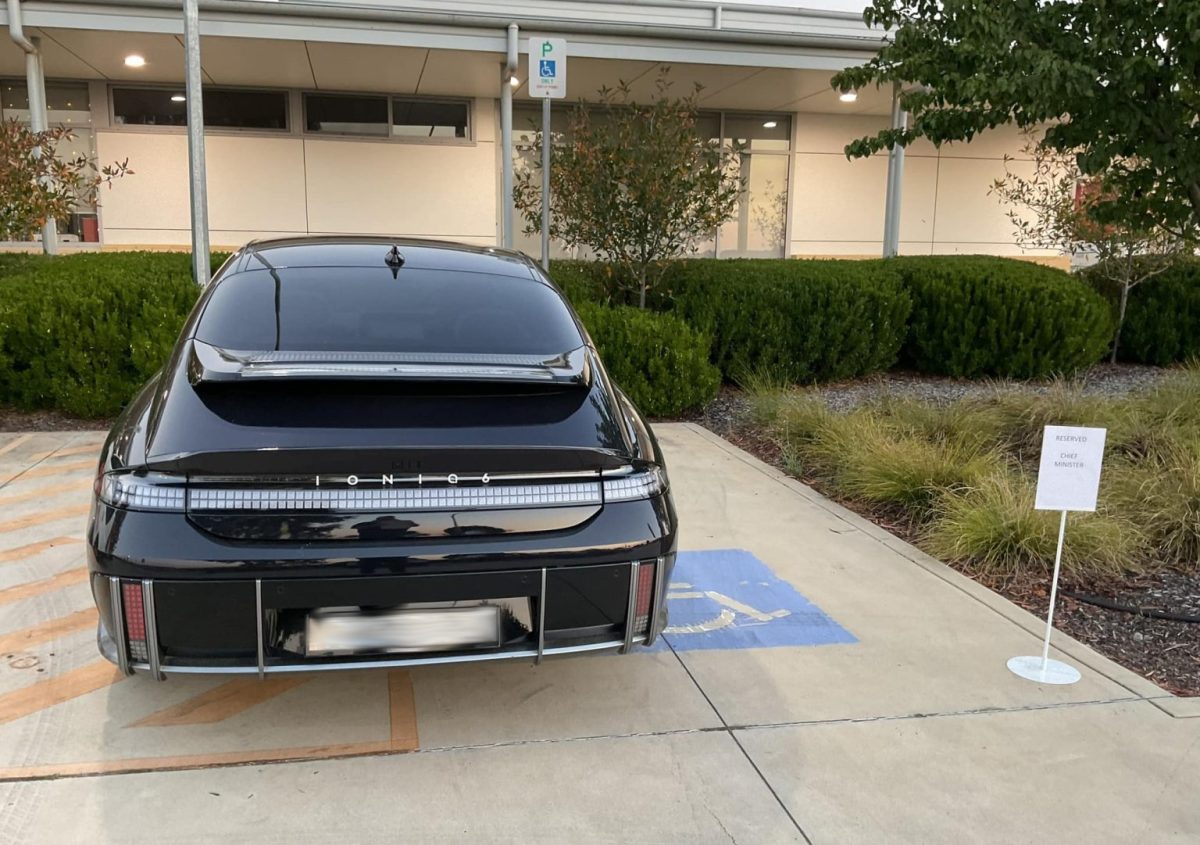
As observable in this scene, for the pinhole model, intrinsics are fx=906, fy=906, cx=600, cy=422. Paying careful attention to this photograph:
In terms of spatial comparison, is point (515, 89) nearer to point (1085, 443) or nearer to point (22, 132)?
point (22, 132)

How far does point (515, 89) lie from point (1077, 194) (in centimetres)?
793

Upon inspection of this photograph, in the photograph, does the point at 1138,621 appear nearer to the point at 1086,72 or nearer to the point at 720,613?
the point at 720,613

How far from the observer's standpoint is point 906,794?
2.83m

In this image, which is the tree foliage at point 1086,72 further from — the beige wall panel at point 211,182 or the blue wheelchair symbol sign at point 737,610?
the beige wall panel at point 211,182

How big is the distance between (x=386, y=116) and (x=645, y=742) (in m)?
13.1

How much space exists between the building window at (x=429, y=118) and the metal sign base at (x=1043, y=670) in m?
12.8

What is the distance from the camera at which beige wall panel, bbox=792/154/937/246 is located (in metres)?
16.1

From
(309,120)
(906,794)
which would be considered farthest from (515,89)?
(906,794)

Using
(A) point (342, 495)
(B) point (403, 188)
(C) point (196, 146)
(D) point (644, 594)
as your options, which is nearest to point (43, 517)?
(A) point (342, 495)

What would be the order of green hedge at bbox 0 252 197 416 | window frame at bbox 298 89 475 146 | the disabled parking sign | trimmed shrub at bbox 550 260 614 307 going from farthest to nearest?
window frame at bbox 298 89 475 146
trimmed shrub at bbox 550 260 614 307
green hedge at bbox 0 252 197 416
the disabled parking sign

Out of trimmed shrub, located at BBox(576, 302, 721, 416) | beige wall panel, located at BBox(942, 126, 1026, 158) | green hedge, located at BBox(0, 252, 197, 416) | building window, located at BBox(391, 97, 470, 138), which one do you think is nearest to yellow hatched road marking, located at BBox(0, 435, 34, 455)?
green hedge, located at BBox(0, 252, 197, 416)

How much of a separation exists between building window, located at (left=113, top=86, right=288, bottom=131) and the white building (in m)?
0.02

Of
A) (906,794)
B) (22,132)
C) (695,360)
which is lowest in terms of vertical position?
(906,794)

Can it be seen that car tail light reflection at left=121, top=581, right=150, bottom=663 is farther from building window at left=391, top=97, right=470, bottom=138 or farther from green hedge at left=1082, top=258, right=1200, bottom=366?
building window at left=391, top=97, right=470, bottom=138
